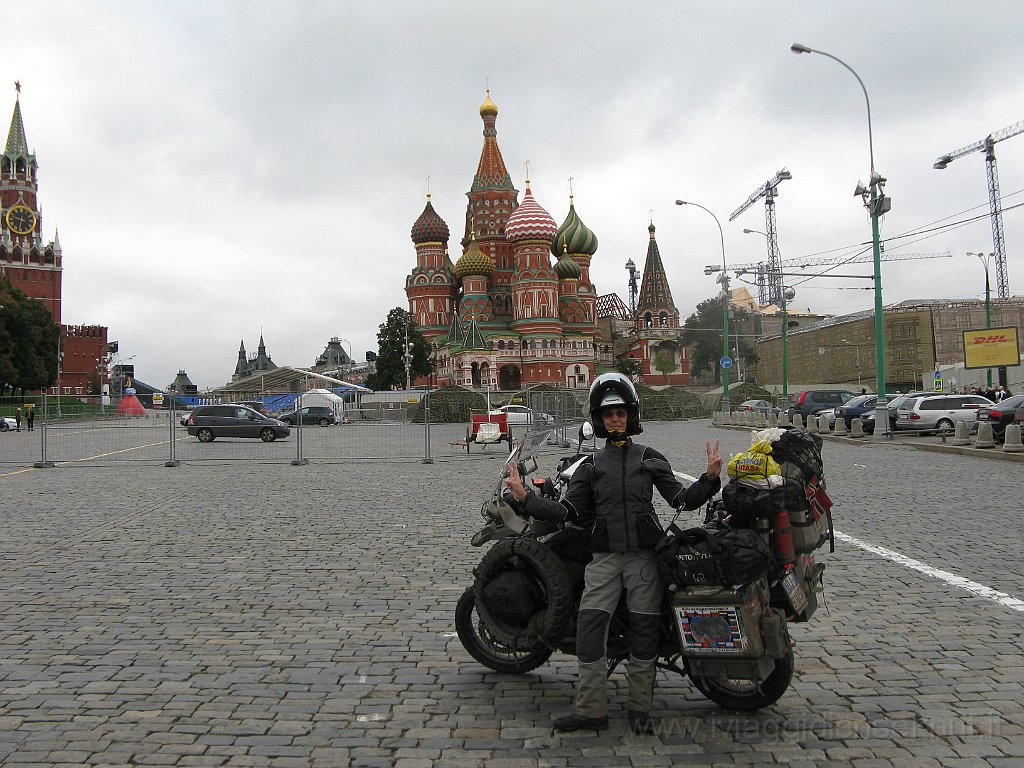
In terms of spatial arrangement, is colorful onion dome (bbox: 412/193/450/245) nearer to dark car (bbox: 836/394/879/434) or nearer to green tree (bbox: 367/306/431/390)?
→ green tree (bbox: 367/306/431/390)

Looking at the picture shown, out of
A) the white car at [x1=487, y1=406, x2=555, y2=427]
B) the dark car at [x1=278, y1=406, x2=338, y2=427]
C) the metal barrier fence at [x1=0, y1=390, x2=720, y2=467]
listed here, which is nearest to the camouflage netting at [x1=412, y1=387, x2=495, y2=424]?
the dark car at [x1=278, y1=406, x2=338, y2=427]

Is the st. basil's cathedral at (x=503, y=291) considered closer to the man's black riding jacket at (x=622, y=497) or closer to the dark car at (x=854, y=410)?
the dark car at (x=854, y=410)

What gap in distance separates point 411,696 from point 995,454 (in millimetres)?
17643

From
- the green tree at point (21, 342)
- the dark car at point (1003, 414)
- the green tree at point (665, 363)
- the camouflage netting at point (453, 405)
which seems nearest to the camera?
the dark car at point (1003, 414)

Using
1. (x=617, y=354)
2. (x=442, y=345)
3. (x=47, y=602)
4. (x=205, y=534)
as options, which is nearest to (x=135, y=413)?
(x=205, y=534)

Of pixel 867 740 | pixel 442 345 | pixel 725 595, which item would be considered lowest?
pixel 867 740

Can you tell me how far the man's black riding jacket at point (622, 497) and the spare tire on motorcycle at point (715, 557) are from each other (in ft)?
0.43

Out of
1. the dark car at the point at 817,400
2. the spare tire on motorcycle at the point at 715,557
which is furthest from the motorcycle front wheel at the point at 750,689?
the dark car at the point at 817,400

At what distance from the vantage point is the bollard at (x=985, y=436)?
1947 cm

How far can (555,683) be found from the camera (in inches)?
182

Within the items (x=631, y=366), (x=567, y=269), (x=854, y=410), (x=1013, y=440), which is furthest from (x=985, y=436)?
(x=631, y=366)

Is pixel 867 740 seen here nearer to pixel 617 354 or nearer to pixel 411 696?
pixel 411 696

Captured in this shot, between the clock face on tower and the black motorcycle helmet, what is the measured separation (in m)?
123

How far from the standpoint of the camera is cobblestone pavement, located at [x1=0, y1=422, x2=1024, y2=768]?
3748 millimetres
